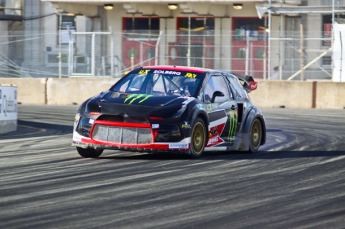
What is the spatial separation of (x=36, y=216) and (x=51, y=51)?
24.1m

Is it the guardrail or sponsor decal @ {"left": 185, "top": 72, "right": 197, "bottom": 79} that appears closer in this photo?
sponsor decal @ {"left": 185, "top": 72, "right": 197, "bottom": 79}

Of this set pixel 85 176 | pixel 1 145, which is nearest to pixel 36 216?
pixel 85 176

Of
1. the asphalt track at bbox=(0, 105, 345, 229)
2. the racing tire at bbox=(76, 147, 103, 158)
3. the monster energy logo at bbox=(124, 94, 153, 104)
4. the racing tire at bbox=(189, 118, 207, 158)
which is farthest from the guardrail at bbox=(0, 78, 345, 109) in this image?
the racing tire at bbox=(76, 147, 103, 158)

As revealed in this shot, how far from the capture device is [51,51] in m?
30.6

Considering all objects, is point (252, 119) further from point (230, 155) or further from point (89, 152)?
point (89, 152)

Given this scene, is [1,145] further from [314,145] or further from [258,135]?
[314,145]

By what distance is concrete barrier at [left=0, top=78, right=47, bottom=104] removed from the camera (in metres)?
28.3

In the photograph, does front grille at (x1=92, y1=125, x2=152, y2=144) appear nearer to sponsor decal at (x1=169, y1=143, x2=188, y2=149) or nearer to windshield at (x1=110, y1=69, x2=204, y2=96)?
sponsor decal at (x1=169, y1=143, x2=188, y2=149)

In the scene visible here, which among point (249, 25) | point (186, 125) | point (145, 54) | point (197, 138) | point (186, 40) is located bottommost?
point (197, 138)

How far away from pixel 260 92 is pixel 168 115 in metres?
15.9

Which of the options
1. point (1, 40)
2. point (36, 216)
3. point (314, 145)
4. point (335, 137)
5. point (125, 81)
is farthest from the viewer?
point (1, 40)

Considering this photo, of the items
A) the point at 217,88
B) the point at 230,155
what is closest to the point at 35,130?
the point at 217,88

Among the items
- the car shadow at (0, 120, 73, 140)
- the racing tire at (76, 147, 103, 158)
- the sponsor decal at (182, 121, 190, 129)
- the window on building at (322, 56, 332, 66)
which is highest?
the window on building at (322, 56, 332, 66)

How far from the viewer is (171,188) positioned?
28.7ft
